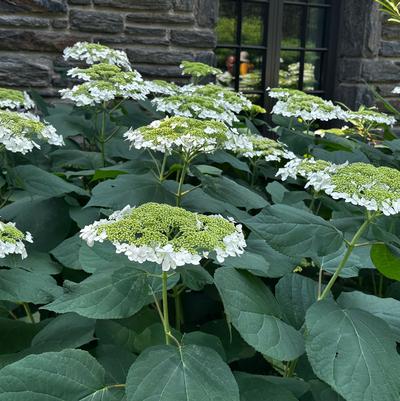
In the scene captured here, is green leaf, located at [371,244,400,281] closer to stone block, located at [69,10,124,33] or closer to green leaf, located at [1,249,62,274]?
green leaf, located at [1,249,62,274]

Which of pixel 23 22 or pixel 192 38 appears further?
pixel 192 38

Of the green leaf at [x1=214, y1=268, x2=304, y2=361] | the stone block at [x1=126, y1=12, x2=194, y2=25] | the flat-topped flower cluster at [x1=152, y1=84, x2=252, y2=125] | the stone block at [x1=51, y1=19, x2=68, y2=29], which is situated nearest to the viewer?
the green leaf at [x1=214, y1=268, x2=304, y2=361]

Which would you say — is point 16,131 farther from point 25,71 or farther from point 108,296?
point 25,71

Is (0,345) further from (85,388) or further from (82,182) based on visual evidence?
(82,182)

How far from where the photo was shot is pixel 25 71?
3.98 meters

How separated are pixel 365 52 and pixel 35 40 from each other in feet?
8.71

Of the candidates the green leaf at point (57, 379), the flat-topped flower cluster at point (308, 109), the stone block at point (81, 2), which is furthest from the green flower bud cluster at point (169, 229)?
the stone block at point (81, 2)

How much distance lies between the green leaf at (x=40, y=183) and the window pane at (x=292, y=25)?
397 centimetres

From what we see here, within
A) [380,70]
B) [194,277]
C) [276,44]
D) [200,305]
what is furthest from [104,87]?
[380,70]

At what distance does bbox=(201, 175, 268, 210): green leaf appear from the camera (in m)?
1.58

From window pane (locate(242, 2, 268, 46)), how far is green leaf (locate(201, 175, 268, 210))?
372 cm

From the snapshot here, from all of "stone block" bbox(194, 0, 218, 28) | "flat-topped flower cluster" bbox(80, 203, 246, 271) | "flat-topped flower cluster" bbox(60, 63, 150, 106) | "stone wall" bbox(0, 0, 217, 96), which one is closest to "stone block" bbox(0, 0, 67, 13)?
"stone wall" bbox(0, 0, 217, 96)

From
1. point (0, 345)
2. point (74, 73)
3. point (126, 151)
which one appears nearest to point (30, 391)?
point (0, 345)

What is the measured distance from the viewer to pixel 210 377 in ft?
3.08
